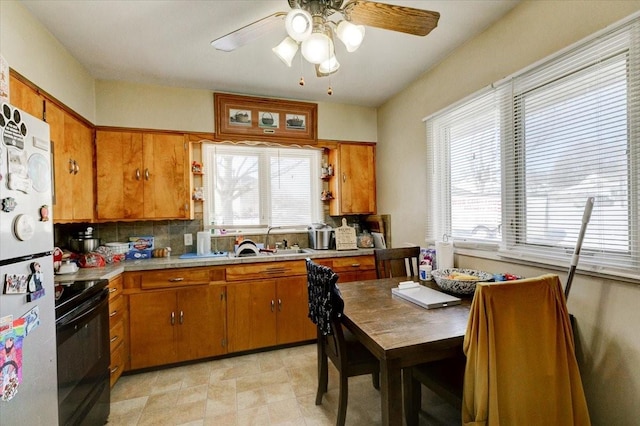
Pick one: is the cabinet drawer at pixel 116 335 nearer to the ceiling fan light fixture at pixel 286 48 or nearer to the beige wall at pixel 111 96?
the beige wall at pixel 111 96

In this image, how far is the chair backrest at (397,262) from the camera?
244 centimetres

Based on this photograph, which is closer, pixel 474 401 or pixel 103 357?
pixel 474 401

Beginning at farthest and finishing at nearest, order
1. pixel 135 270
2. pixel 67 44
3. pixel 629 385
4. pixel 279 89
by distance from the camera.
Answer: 1. pixel 279 89
2. pixel 135 270
3. pixel 67 44
4. pixel 629 385

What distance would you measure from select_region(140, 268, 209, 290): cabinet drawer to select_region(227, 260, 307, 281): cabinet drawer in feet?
0.80

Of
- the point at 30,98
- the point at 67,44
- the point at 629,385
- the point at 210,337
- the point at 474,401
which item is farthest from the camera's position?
the point at 210,337

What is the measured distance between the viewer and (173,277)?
8.55 ft

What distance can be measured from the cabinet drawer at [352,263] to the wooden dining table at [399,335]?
4.58 feet

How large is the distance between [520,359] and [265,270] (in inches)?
83.9

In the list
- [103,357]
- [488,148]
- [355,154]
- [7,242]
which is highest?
[355,154]

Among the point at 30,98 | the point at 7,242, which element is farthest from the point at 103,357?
the point at 30,98


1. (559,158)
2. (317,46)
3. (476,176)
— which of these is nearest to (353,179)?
(476,176)

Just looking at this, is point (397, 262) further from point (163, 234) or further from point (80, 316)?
point (163, 234)

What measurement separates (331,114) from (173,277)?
95.0 inches

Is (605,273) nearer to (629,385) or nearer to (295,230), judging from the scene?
(629,385)
